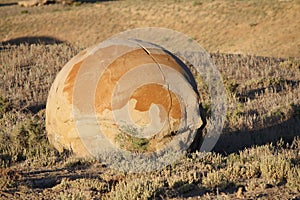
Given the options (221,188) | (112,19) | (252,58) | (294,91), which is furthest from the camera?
(112,19)

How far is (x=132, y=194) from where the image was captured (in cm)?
595

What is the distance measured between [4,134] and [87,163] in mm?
2724

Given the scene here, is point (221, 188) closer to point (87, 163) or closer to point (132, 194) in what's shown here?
point (132, 194)

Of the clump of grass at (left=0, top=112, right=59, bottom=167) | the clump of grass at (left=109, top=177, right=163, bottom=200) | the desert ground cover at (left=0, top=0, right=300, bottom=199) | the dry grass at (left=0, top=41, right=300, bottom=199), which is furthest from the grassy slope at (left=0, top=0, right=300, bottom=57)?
the clump of grass at (left=109, top=177, right=163, bottom=200)

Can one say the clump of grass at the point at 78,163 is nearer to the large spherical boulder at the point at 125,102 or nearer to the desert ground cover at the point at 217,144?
the desert ground cover at the point at 217,144

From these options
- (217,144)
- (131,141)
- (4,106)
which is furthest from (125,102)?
(4,106)

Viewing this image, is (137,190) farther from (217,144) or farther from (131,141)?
(217,144)

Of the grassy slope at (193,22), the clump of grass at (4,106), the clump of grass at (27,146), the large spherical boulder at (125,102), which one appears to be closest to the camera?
the large spherical boulder at (125,102)

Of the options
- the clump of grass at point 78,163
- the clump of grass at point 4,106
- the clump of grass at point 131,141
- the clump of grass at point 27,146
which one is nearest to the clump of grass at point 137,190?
the clump of grass at point 131,141

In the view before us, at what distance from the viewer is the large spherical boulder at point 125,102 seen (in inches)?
302

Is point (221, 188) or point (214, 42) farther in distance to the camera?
point (214, 42)

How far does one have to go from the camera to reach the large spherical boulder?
25.2 ft

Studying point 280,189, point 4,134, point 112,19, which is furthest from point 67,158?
point 112,19

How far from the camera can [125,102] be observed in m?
7.66
